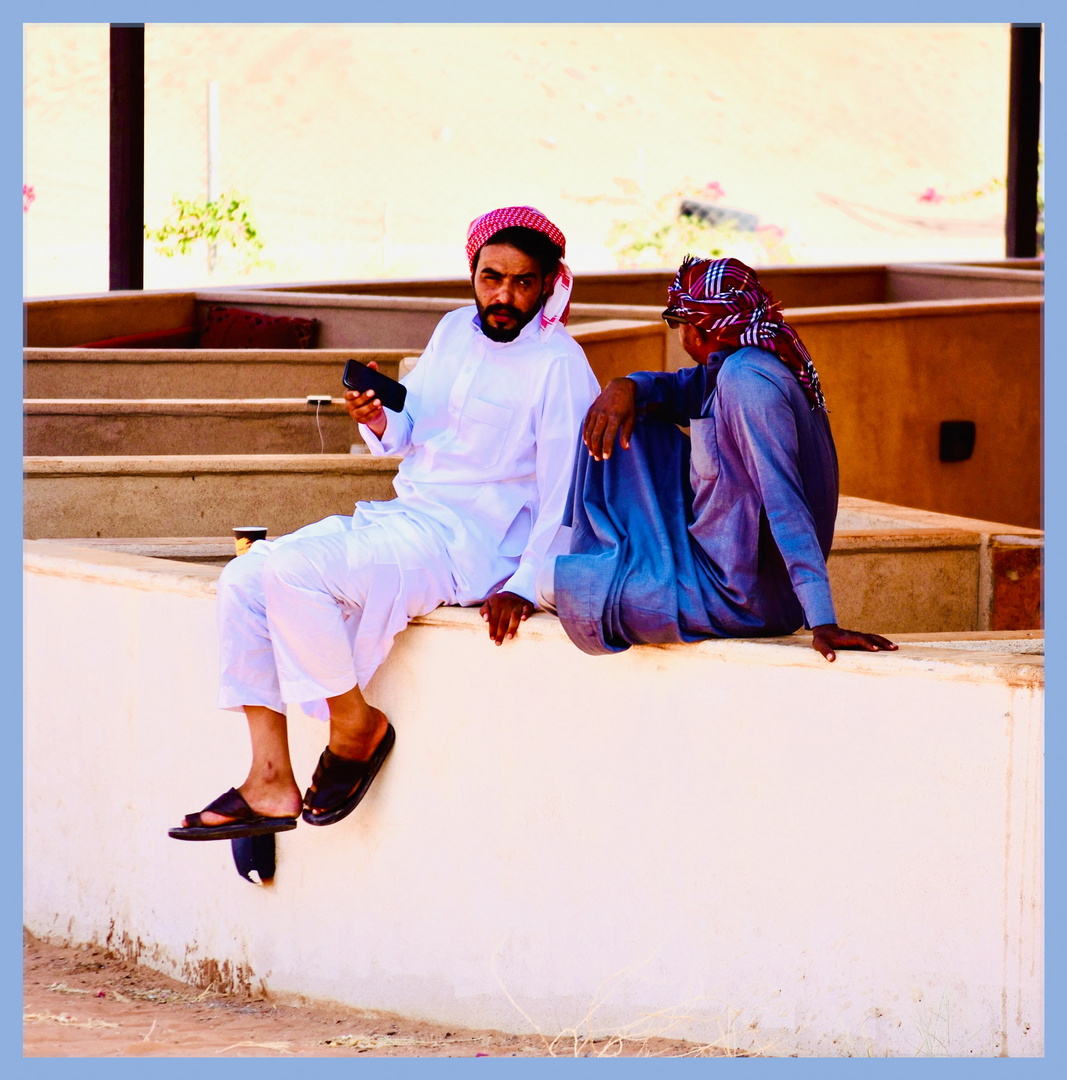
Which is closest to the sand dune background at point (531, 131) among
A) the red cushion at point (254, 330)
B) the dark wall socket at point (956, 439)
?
the red cushion at point (254, 330)

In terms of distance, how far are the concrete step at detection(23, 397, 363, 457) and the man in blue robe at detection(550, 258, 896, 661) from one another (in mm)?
2764

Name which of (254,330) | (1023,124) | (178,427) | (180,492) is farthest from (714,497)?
(1023,124)

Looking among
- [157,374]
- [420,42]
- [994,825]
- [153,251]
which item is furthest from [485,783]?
[420,42]

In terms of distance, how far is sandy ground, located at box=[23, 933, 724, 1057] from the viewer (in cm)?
324

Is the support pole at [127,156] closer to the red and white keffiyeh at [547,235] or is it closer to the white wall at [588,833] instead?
the white wall at [588,833]

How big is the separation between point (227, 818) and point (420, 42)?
39.9 m

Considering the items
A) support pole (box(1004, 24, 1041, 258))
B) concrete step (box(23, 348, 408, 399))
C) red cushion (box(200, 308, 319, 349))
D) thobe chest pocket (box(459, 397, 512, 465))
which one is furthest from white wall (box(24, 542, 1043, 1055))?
support pole (box(1004, 24, 1041, 258))

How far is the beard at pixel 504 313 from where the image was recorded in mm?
3355

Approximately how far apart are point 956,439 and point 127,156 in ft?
15.5

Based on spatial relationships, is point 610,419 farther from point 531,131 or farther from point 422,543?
point 531,131

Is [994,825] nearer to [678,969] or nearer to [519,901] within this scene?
[678,969]

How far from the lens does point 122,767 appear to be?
Answer: 3.95 meters

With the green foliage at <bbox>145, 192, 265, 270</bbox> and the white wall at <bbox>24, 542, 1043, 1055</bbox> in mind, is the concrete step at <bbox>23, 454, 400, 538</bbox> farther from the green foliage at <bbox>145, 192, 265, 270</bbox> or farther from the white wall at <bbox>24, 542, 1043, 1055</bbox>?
the green foliage at <bbox>145, 192, 265, 270</bbox>

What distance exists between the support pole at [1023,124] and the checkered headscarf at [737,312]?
9.43 m
